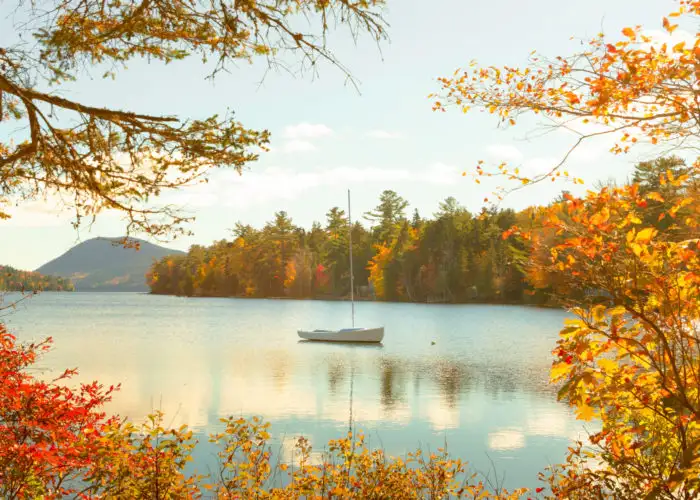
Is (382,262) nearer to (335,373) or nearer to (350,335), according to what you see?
(350,335)

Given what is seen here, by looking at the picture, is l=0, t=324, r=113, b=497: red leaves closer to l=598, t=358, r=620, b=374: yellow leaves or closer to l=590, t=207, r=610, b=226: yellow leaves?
l=598, t=358, r=620, b=374: yellow leaves

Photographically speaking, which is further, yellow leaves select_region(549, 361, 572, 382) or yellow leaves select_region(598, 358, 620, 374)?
yellow leaves select_region(598, 358, 620, 374)

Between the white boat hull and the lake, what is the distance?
705 mm

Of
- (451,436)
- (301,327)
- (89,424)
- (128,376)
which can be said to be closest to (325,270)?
(301,327)

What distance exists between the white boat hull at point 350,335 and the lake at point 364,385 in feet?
2.31

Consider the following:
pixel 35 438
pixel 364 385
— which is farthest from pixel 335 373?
pixel 35 438

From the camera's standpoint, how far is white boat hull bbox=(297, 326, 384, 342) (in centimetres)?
3547

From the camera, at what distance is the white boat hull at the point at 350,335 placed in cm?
3547

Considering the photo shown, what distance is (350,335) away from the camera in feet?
118

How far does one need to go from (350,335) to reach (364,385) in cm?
1511

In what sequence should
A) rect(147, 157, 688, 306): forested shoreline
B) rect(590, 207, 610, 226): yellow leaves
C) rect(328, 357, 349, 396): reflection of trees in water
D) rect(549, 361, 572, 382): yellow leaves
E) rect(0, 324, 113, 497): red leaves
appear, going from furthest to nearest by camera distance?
rect(147, 157, 688, 306): forested shoreline
rect(328, 357, 349, 396): reflection of trees in water
rect(0, 324, 113, 497): red leaves
rect(549, 361, 572, 382): yellow leaves
rect(590, 207, 610, 226): yellow leaves

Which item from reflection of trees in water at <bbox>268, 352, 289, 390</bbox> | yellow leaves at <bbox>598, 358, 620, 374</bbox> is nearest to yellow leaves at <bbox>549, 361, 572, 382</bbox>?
yellow leaves at <bbox>598, 358, 620, 374</bbox>

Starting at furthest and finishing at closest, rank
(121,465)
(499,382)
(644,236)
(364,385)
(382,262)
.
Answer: (382,262) → (499,382) → (364,385) → (121,465) → (644,236)

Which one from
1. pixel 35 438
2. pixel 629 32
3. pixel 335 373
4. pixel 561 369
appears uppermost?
pixel 629 32
